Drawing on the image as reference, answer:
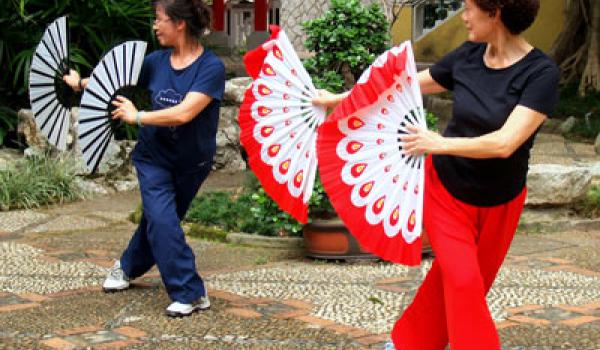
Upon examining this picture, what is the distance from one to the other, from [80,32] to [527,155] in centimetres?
815

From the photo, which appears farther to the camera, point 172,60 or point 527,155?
point 172,60

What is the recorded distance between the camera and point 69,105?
570cm

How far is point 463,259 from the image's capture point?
3.92 metres

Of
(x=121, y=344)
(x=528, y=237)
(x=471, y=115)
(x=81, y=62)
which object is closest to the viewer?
(x=471, y=115)

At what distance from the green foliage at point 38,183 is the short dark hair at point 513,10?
6.15 metres

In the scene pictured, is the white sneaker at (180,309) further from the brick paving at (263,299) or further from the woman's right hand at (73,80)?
the woman's right hand at (73,80)

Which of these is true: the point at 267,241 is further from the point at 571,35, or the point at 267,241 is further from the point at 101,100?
the point at 571,35

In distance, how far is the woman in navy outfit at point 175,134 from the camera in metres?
5.43

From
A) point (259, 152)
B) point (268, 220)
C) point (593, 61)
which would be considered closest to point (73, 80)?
point (259, 152)

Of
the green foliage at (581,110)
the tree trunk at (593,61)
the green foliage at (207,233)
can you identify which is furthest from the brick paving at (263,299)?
the tree trunk at (593,61)

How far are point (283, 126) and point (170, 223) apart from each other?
1.07 metres

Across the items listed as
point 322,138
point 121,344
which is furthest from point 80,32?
point 322,138

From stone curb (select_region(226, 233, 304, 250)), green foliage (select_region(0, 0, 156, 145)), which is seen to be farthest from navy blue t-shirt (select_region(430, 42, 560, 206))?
green foliage (select_region(0, 0, 156, 145))

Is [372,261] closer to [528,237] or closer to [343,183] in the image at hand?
[528,237]
